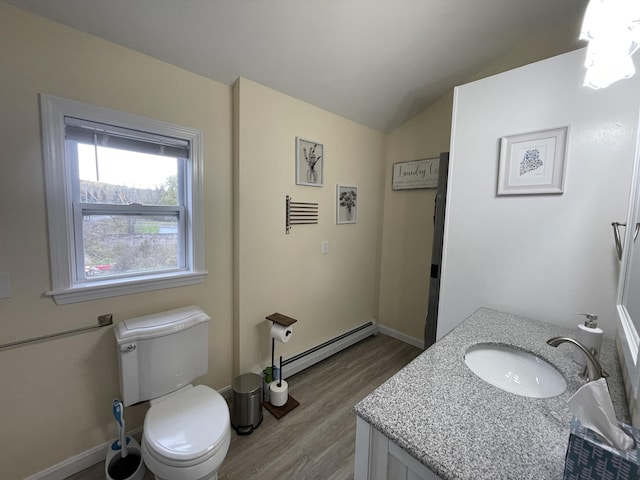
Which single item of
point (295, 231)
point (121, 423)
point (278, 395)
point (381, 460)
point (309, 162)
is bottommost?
point (278, 395)

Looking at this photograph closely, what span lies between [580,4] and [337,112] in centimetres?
169

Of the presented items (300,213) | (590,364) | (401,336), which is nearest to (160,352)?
(300,213)

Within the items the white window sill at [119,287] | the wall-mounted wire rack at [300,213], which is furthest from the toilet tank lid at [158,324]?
the wall-mounted wire rack at [300,213]

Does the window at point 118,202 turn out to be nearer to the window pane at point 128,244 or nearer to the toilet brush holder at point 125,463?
the window pane at point 128,244

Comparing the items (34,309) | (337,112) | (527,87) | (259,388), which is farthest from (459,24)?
(34,309)

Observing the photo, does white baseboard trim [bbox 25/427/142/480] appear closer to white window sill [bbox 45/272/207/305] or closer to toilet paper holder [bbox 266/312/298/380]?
white window sill [bbox 45/272/207/305]

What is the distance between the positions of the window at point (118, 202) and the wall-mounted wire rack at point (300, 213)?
2.17 feet

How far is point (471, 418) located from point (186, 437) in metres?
1.17

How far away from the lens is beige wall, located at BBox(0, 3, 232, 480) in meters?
1.16

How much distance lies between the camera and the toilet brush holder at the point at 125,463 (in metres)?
1.32

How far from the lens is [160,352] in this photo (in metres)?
1.42

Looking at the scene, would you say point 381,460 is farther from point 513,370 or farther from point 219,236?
point 219,236

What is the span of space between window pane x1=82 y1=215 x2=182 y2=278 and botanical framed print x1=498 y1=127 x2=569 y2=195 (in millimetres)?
2051

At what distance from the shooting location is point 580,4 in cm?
165
